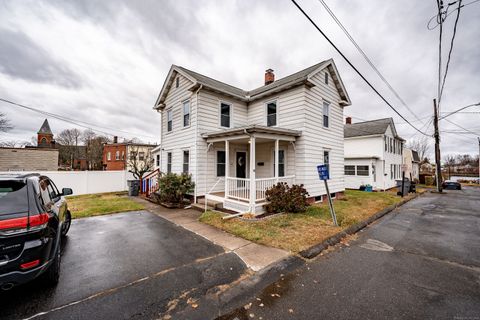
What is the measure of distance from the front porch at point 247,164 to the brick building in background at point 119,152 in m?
26.3

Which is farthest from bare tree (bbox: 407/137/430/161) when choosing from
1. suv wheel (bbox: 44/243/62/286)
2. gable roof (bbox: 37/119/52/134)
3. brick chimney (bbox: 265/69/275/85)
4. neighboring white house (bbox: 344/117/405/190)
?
gable roof (bbox: 37/119/52/134)

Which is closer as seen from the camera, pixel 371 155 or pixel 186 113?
pixel 186 113

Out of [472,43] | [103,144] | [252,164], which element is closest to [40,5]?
[252,164]

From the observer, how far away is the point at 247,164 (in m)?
11.3

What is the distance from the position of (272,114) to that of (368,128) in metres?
14.3

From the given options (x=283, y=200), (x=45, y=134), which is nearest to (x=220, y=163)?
(x=283, y=200)

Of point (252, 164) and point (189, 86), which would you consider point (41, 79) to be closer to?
point (189, 86)

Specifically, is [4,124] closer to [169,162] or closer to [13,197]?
[169,162]

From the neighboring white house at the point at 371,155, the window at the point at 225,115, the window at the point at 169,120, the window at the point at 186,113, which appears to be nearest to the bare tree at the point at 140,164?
the window at the point at 169,120

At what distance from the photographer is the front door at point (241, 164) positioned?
36.1ft

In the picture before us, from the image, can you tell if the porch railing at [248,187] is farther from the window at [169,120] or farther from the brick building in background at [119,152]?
the brick building in background at [119,152]

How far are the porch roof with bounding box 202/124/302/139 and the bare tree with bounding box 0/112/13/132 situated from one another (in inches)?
990

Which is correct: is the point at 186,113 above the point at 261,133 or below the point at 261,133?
above

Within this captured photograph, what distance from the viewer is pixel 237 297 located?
2.88m
